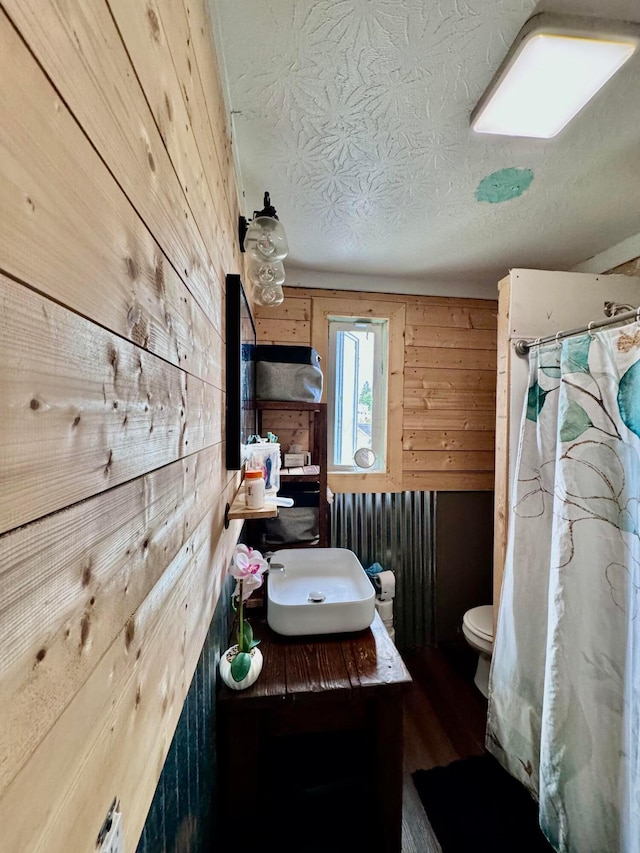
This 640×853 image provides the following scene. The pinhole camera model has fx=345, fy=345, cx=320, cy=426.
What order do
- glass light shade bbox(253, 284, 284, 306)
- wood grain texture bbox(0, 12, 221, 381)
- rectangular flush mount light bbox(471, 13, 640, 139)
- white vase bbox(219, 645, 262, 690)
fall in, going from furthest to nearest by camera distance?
A: 1. glass light shade bbox(253, 284, 284, 306)
2. white vase bbox(219, 645, 262, 690)
3. rectangular flush mount light bbox(471, 13, 640, 139)
4. wood grain texture bbox(0, 12, 221, 381)

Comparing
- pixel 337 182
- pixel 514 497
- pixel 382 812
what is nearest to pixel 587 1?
pixel 337 182

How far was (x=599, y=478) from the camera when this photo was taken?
1.17m

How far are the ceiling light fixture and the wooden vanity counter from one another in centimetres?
138

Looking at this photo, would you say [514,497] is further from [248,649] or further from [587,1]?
[587,1]

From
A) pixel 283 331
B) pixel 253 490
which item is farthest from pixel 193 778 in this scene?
pixel 283 331

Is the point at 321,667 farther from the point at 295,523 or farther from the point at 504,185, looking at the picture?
the point at 504,185

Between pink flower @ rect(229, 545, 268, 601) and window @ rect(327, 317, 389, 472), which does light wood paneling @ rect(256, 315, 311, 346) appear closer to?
window @ rect(327, 317, 389, 472)

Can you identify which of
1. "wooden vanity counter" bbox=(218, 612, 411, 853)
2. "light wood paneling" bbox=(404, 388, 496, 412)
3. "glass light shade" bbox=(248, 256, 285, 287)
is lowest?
"wooden vanity counter" bbox=(218, 612, 411, 853)

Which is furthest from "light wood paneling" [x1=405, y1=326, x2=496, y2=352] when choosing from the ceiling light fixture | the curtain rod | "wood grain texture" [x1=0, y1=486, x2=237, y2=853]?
"wood grain texture" [x1=0, y1=486, x2=237, y2=853]

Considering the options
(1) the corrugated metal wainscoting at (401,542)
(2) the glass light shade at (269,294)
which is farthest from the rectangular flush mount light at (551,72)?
(1) the corrugated metal wainscoting at (401,542)

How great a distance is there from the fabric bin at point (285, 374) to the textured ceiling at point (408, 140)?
2.01ft

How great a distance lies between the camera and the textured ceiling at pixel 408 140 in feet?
2.65

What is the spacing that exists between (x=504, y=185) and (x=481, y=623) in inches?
82.7

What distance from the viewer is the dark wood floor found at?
4.19 ft
